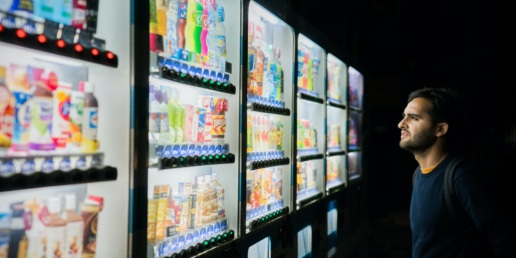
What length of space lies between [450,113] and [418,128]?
18 cm

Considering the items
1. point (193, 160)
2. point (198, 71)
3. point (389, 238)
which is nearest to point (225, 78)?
point (198, 71)

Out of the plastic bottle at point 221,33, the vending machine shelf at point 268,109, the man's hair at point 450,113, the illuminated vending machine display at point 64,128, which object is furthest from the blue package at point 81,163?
the man's hair at point 450,113

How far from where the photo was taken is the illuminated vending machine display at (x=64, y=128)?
141 centimetres

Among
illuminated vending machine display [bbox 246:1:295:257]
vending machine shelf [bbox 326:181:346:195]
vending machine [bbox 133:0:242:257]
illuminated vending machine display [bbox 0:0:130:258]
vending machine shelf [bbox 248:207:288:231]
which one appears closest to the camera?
illuminated vending machine display [bbox 0:0:130:258]

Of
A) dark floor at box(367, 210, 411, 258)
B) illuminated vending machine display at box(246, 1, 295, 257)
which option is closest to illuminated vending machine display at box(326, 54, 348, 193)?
illuminated vending machine display at box(246, 1, 295, 257)

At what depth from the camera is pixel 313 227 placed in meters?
3.92

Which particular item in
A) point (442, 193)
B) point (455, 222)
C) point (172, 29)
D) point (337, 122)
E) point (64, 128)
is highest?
point (172, 29)

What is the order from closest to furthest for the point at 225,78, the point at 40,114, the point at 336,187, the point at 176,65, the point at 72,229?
the point at 40,114 → the point at 72,229 → the point at 176,65 → the point at 225,78 → the point at 336,187

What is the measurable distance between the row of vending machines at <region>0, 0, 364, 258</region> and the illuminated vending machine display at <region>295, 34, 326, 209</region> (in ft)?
0.78

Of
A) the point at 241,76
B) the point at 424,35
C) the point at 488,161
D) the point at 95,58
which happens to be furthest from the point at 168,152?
the point at 488,161

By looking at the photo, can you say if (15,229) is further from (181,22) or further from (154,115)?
(181,22)

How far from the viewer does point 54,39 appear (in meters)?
1.44

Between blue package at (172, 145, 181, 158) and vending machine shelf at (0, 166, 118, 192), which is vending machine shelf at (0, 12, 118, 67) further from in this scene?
blue package at (172, 145, 181, 158)

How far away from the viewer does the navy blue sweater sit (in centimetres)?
174
